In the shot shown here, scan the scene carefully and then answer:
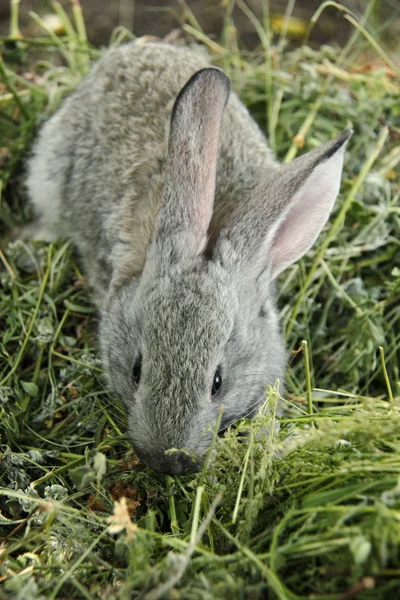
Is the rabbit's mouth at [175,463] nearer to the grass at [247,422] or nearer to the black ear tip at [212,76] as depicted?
the grass at [247,422]

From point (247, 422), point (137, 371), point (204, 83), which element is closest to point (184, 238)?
point (137, 371)

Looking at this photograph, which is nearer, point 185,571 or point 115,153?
point 185,571

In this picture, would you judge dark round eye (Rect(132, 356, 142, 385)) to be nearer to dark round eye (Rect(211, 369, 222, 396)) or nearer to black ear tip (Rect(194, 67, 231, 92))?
dark round eye (Rect(211, 369, 222, 396))

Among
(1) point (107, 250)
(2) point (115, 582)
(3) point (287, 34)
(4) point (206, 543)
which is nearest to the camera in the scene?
(2) point (115, 582)

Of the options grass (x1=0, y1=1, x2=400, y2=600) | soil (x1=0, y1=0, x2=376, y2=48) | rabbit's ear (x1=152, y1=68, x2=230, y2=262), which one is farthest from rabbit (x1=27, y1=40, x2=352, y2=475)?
soil (x1=0, y1=0, x2=376, y2=48)

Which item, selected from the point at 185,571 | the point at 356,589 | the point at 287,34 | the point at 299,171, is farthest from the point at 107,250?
the point at 287,34

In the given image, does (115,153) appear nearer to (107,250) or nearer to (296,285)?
(107,250)

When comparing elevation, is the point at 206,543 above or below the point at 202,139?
below
